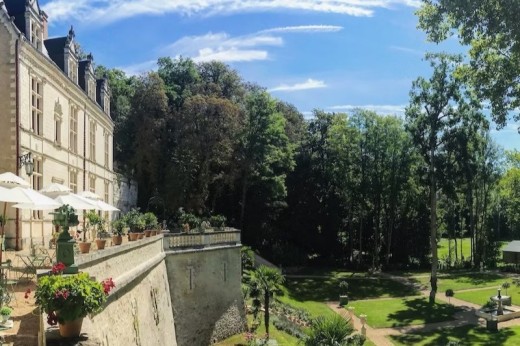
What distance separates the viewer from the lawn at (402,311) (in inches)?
1319

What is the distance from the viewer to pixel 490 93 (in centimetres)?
2034

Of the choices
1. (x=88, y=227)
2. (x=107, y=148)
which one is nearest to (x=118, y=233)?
(x=88, y=227)

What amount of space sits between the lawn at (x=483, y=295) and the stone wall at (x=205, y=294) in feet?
67.1

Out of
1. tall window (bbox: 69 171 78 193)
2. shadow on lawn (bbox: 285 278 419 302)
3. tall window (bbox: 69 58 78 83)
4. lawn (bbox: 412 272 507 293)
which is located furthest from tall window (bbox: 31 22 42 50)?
lawn (bbox: 412 272 507 293)

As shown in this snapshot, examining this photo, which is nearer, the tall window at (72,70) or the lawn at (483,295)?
the tall window at (72,70)

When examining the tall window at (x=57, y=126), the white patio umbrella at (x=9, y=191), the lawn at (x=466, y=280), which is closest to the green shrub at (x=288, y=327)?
the tall window at (x=57, y=126)

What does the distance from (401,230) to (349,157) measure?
447 inches

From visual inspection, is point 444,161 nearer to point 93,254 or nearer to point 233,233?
point 233,233

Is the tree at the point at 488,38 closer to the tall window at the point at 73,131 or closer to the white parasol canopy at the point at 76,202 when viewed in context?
the white parasol canopy at the point at 76,202

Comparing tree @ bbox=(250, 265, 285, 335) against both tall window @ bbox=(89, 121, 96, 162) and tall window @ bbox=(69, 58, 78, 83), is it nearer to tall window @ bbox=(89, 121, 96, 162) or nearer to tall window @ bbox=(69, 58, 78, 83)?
tall window @ bbox=(89, 121, 96, 162)

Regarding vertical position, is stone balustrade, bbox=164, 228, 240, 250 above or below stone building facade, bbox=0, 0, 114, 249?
below

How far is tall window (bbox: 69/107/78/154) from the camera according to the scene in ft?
96.1

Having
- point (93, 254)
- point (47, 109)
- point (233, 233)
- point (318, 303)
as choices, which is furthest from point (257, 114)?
point (93, 254)

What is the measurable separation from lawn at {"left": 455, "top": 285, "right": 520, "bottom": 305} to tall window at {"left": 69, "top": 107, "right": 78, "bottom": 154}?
29973mm
